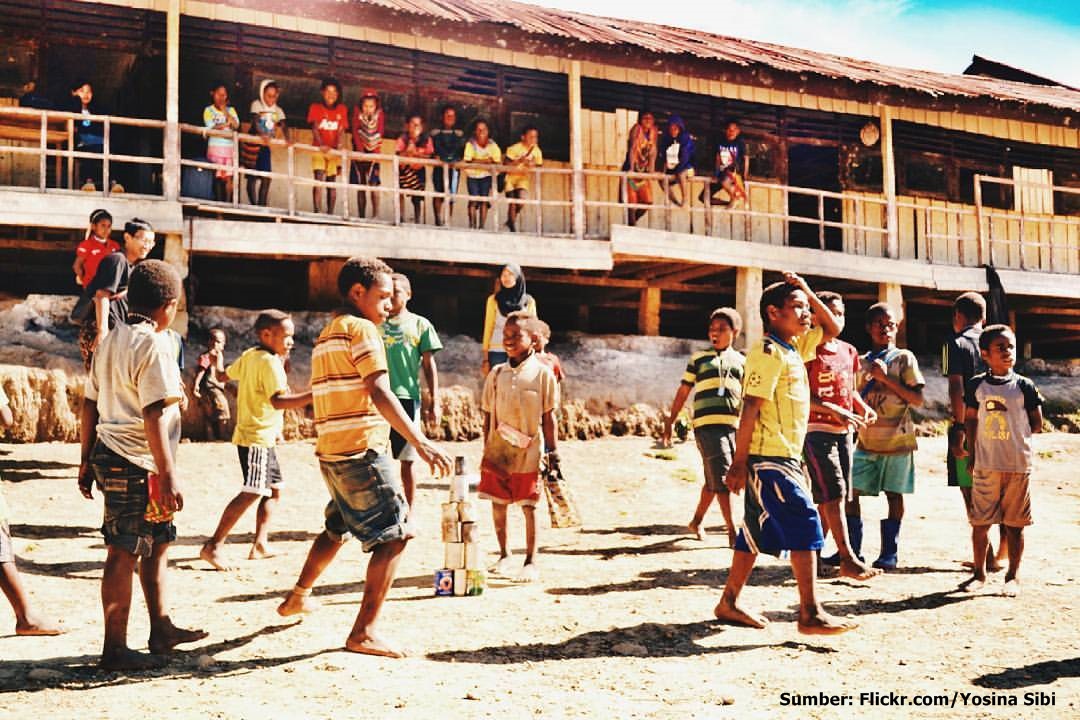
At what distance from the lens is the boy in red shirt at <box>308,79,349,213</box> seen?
1373 cm

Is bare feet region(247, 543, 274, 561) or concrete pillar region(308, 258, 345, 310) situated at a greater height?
concrete pillar region(308, 258, 345, 310)

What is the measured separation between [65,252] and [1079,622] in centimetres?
1362

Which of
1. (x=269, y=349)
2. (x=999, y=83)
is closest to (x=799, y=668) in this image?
(x=269, y=349)

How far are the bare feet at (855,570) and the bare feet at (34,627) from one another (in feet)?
13.9

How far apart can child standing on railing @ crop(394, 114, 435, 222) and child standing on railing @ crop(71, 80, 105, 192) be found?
371 cm

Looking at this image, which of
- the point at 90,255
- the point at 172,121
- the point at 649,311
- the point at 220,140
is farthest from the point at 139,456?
the point at 649,311

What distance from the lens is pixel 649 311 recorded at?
1636 centimetres

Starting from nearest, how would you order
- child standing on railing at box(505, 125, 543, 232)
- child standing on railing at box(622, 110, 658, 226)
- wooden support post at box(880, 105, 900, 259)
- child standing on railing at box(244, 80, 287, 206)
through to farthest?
1. child standing on railing at box(244, 80, 287, 206)
2. child standing on railing at box(505, 125, 543, 232)
3. child standing on railing at box(622, 110, 658, 226)
4. wooden support post at box(880, 105, 900, 259)

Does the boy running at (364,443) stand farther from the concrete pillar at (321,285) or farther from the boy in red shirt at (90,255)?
the concrete pillar at (321,285)

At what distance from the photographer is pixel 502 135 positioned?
16047 mm

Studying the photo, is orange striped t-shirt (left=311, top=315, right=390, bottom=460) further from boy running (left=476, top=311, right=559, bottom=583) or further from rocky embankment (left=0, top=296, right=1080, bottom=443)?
rocky embankment (left=0, top=296, right=1080, bottom=443)

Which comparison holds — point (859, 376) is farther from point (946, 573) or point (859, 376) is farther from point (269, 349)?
point (269, 349)

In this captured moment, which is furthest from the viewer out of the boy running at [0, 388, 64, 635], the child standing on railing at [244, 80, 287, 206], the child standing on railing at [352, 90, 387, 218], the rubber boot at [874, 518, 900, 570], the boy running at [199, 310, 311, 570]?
the child standing on railing at [352, 90, 387, 218]

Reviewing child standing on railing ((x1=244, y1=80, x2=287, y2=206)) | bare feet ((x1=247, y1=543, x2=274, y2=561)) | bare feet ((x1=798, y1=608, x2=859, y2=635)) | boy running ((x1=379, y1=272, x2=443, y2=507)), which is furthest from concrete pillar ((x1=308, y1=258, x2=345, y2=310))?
bare feet ((x1=798, y1=608, x2=859, y2=635))
